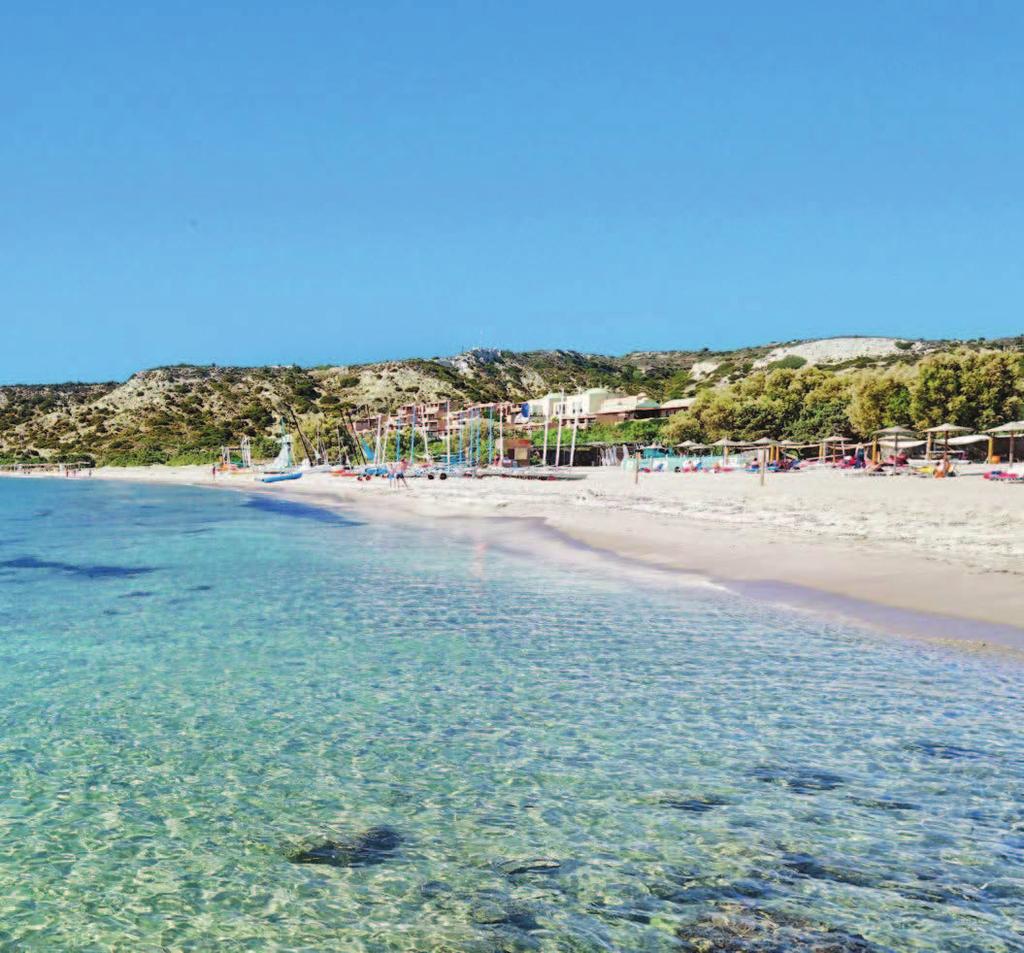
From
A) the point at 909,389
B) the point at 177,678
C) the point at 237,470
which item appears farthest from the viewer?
the point at 237,470

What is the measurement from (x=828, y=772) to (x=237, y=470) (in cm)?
9230

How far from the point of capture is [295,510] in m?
42.6

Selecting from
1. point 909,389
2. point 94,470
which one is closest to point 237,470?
point 94,470

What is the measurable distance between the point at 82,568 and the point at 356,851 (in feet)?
56.6

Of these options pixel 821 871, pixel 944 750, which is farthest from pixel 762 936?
pixel 944 750

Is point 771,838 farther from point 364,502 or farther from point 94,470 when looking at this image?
point 94,470

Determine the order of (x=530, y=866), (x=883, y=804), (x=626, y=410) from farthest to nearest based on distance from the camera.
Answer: (x=626, y=410)
(x=883, y=804)
(x=530, y=866)

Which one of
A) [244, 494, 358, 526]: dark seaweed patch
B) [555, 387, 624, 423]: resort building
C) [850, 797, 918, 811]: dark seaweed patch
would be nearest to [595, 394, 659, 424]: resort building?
[555, 387, 624, 423]: resort building

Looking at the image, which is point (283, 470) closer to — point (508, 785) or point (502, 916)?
point (508, 785)

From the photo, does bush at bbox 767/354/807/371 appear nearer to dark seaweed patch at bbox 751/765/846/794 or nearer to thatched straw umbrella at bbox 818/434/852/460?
thatched straw umbrella at bbox 818/434/852/460

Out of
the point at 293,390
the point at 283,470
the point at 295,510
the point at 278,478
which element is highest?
the point at 293,390

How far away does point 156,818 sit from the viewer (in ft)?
18.6

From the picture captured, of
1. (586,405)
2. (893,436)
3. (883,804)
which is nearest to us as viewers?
(883,804)

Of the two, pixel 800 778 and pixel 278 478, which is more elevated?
pixel 278 478
